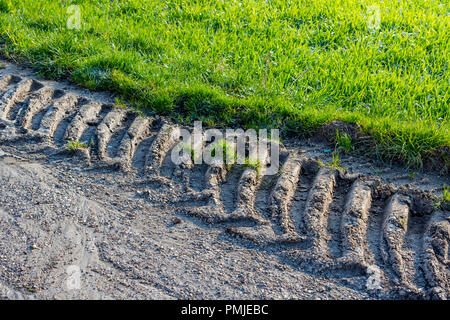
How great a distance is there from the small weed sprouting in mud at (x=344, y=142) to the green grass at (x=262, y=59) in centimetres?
14

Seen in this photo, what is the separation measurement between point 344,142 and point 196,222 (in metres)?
1.32

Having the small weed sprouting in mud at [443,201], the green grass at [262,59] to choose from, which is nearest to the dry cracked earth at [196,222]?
the small weed sprouting in mud at [443,201]

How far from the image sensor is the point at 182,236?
119 inches

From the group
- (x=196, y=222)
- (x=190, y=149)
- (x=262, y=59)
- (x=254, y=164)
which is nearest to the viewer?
(x=196, y=222)

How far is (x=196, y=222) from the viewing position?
3.14 meters

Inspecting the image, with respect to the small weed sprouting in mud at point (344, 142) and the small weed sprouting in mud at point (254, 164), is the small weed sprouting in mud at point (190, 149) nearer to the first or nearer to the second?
the small weed sprouting in mud at point (254, 164)

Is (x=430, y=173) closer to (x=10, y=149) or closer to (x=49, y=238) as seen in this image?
(x=49, y=238)

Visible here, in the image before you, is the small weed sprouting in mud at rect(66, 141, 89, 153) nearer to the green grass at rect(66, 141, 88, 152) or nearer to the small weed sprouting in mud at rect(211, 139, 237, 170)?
the green grass at rect(66, 141, 88, 152)

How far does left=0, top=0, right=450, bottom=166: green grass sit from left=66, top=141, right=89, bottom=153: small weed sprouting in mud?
653 millimetres

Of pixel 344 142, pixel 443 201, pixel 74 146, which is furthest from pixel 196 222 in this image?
pixel 443 201

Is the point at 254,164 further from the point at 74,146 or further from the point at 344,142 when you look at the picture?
the point at 74,146

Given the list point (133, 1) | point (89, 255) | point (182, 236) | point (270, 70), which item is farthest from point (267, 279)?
point (133, 1)

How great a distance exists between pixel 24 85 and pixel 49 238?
1995 millimetres

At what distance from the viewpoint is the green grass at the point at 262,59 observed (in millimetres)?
3934
